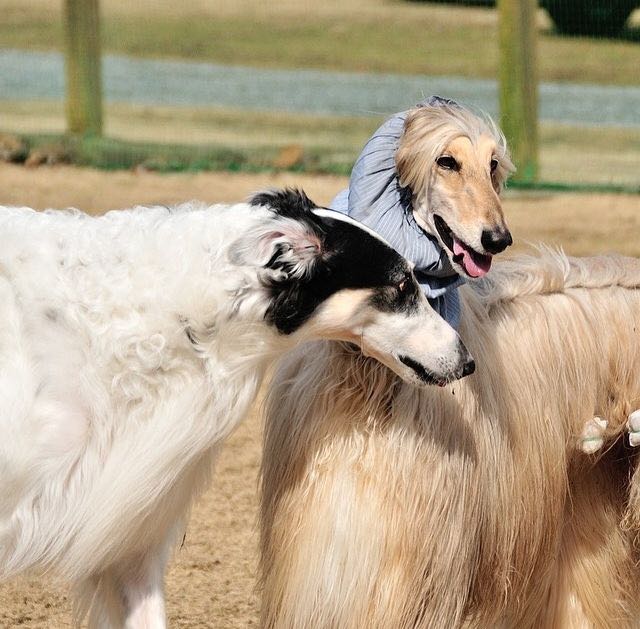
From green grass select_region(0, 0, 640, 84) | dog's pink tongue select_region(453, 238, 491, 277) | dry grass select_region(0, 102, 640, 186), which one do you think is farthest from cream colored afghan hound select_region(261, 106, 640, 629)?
green grass select_region(0, 0, 640, 84)

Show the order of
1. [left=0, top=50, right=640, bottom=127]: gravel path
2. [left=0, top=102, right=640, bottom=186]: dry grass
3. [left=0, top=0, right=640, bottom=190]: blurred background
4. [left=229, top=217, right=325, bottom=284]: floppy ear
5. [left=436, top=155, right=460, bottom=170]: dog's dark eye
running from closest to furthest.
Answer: [left=229, top=217, right=325, bottom=284]: floppy ear < [left=436, top=155, right=460, bottom=170]: dog's dark eye < [left=0, top=102, right=640, bottom=186]: dry grass < [left=0, top=0, right=640, bottom=190]: blurred background < [left=0, top=50, right=640, bottom=127]: gravel path

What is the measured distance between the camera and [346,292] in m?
2.95

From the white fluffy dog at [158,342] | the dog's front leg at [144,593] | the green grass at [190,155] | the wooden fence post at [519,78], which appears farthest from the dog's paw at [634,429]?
the green grass at [190,155]

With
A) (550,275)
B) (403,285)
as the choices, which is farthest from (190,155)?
(403,285)

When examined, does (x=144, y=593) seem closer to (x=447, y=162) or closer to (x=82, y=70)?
(x=447, y=162)

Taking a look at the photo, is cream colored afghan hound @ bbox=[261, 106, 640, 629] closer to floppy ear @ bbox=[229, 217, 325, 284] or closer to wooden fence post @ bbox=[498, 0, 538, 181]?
floppy ear @ bbox=[229, 217, 325, 284]

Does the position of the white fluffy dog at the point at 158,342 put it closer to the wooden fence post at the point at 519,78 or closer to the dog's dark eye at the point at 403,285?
the dog's dark eye at the point at 403,285

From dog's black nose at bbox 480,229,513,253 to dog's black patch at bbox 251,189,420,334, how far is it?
171 millimetres

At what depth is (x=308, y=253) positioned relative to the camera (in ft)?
9.55

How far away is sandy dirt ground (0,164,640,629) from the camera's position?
14.4 feet

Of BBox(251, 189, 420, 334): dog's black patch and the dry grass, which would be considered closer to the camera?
BBox(251, 189, 420, 334): dog's black patch

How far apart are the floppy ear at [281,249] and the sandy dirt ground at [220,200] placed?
0.99 m

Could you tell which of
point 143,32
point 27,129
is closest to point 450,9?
point 143,32

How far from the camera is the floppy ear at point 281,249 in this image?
2.88 m
